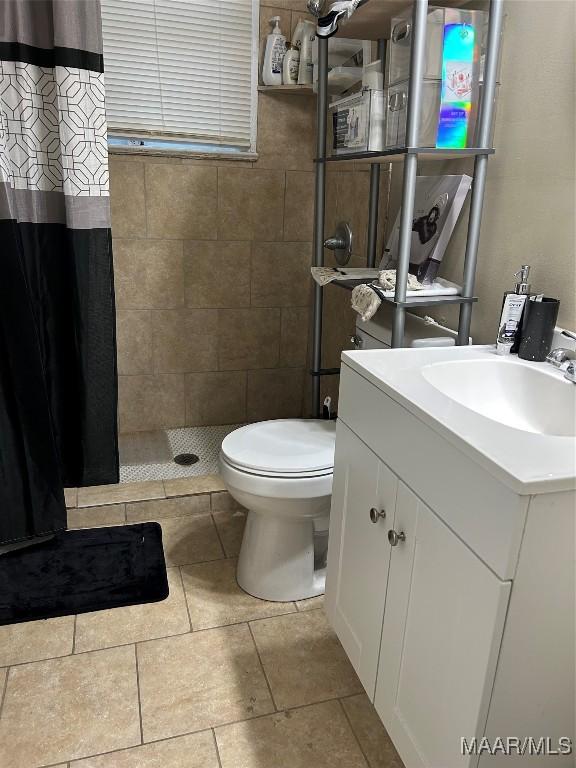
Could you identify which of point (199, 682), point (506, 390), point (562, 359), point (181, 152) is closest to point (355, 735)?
point (199, 682)

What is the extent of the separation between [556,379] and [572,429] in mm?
122

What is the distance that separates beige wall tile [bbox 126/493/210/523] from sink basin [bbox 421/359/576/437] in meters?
1.22

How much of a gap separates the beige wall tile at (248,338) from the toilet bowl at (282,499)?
918 millimetres

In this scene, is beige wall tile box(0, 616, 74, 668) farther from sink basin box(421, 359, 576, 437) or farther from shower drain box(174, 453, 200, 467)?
sink basin box(421, 359, 576, 437)

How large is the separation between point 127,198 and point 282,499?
1.48m

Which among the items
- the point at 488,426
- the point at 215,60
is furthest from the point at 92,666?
the point at 215,60

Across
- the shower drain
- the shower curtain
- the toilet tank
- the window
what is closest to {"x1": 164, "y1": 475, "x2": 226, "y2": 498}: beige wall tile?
the shower drain

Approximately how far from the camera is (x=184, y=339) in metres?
2.71

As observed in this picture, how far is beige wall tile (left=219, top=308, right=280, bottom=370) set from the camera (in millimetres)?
2754

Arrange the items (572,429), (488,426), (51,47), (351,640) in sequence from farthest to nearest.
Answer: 1. (51,47)
2. (351,640)
3. (572,429)
4. (488,426)

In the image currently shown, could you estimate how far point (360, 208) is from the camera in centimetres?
217

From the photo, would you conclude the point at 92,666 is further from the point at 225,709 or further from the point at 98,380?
the point at 98,380

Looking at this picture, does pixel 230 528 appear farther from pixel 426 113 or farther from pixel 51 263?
pixel 426 113

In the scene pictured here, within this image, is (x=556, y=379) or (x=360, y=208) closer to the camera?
(x=556, y=379)
